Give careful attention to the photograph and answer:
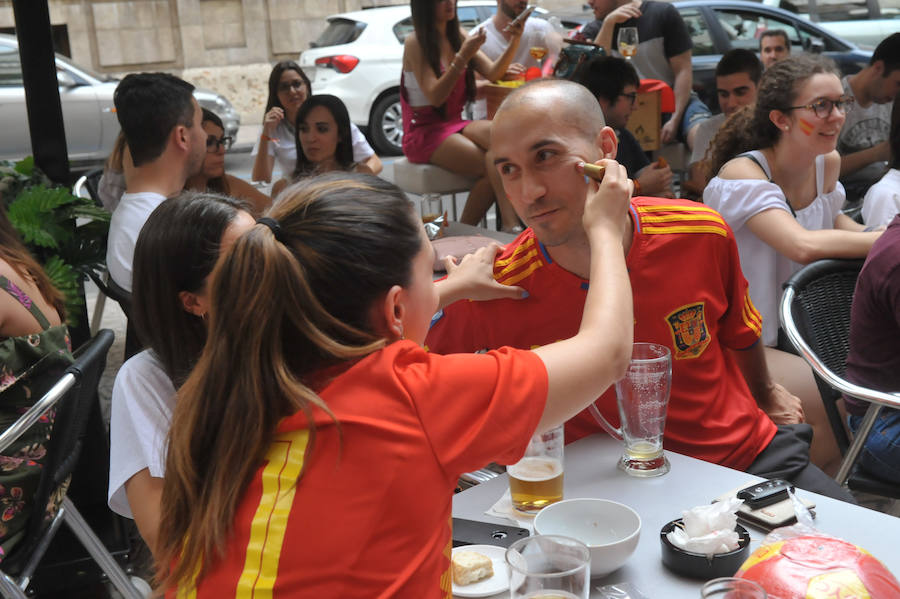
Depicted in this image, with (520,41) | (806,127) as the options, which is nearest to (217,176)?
(520,41)

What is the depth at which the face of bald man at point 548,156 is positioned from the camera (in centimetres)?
218

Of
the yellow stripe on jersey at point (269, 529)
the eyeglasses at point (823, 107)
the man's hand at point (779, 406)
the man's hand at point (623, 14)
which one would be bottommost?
the man's hand at point (779, 406)

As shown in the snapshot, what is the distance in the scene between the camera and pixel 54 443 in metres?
2.32

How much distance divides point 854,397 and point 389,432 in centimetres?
172

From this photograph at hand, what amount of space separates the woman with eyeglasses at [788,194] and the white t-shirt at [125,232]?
2.06 meters

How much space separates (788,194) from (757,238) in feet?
0.91

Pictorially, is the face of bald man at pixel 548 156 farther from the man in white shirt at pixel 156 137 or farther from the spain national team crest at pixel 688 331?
the man in white shirt at pixel 156 137

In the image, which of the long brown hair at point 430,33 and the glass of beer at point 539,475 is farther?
the long brown hair at point 430,33

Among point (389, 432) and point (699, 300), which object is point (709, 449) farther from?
point (389, 432)

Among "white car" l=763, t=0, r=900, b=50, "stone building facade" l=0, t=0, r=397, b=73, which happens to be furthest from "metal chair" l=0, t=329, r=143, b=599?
"stone building facade" l=0, t=0, r=397, b=73

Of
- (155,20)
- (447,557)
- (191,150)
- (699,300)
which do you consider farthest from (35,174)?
(155,20)

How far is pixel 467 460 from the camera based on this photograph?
53.5 inches

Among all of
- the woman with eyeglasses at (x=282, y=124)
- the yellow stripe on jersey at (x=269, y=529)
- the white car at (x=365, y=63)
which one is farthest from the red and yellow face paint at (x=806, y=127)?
the white car at (x=365, y=63)

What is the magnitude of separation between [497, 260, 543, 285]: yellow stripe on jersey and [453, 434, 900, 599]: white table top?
0.42m
